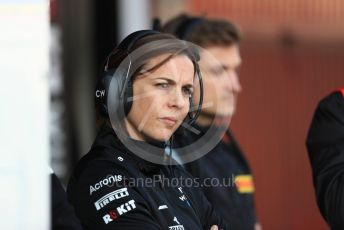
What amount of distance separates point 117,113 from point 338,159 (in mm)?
729

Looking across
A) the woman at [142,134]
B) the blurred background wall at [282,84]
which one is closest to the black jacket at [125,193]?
the woman at [142,134]

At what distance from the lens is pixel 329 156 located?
2711 millimetres

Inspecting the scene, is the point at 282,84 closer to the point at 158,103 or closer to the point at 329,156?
the point at 329,156

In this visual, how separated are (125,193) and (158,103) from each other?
0.30 meters

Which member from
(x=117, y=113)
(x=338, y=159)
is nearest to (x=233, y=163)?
(x=338, y=159)

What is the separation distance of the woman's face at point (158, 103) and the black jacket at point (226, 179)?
0.56 meters

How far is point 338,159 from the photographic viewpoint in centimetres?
268

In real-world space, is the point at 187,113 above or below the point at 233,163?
above

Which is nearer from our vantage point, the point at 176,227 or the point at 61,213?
the point at 61,213

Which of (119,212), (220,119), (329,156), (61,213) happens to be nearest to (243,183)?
(220,119)

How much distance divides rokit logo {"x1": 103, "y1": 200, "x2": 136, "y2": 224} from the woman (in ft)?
0.10
